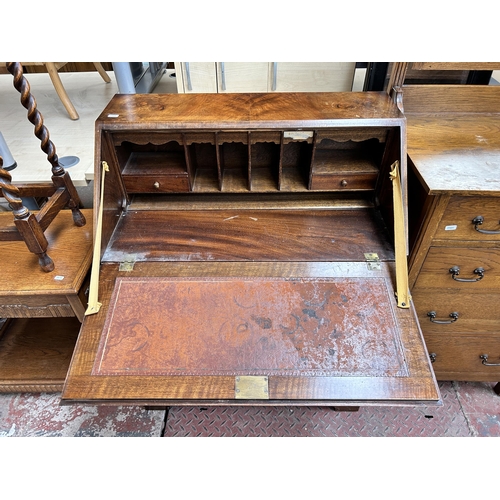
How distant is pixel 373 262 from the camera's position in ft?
4.16

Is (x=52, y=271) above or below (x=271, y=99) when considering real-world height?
below

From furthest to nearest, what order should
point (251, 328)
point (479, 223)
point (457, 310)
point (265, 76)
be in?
point (265, 76)
point (457, 310)
point (479, 223)
point (251, 328)

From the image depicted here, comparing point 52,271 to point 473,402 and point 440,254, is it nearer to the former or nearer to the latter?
point 440,254

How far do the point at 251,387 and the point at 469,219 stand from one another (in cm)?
94

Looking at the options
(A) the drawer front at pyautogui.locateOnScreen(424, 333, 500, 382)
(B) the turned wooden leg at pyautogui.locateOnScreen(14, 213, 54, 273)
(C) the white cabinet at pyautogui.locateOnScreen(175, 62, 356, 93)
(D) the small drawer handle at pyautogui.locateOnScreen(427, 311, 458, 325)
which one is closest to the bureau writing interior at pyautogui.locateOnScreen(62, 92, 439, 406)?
(B) the turned wooden leg at pyautogui.locateOnScreen(14, 213, 54, 273)

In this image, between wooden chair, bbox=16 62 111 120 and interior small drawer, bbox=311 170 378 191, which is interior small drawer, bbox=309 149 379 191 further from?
wooden chair, bbox=16 62 111 120

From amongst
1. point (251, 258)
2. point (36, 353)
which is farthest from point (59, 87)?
point (251, 258)

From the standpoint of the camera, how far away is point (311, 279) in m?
1.22

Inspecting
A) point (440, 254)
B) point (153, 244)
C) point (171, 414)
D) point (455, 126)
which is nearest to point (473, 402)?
point (440, 254)

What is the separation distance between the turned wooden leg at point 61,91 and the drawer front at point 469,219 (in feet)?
8.71

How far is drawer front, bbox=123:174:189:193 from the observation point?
4.60 ft

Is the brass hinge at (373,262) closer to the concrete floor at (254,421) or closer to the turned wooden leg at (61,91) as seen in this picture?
the concrete floor at (254,421)

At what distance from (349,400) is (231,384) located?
340mm

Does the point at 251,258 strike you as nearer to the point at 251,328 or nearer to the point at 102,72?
the point at 251,328
